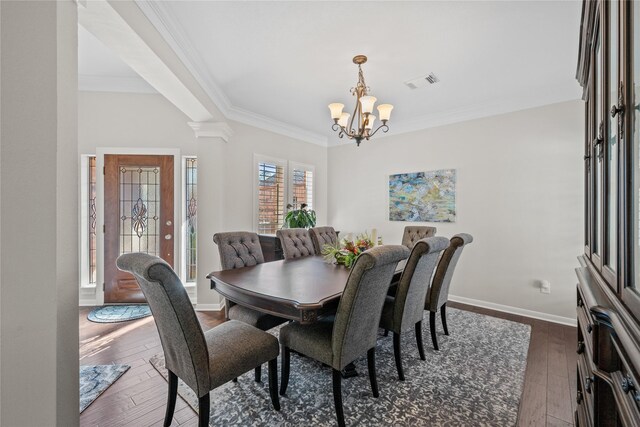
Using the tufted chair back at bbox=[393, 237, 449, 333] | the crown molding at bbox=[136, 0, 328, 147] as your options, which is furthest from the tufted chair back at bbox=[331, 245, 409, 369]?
the crown molding at bbox=[136, 0, 328, 147]

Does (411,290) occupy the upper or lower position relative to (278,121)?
lower

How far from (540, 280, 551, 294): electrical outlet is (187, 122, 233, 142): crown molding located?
173 inches

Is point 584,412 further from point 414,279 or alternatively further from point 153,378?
point 153,378

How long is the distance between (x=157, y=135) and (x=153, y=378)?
3.02 meters

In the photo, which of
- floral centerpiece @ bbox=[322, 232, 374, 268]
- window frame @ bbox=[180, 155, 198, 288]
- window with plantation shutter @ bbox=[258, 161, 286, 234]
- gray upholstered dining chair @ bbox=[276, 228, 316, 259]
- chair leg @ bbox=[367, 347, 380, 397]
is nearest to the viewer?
chair leg @ bbox=[367, 347, 380, 397]

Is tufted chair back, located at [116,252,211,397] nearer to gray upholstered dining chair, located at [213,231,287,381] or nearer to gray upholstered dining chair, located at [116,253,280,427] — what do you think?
gray upholstered dining chair, located at [116,253,280,427]

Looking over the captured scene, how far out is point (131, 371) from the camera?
2.31m

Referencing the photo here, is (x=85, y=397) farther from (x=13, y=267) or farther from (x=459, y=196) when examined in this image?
(x=459, y=196)

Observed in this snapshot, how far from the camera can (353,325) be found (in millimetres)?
1654

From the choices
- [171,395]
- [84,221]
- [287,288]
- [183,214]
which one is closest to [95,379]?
[171,395]

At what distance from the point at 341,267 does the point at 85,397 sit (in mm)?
2129

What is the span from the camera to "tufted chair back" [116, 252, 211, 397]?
128cm

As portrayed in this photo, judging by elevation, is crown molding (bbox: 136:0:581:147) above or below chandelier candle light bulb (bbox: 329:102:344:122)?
above

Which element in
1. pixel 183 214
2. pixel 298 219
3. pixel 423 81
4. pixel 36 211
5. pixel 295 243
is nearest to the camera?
pixel 36 211
